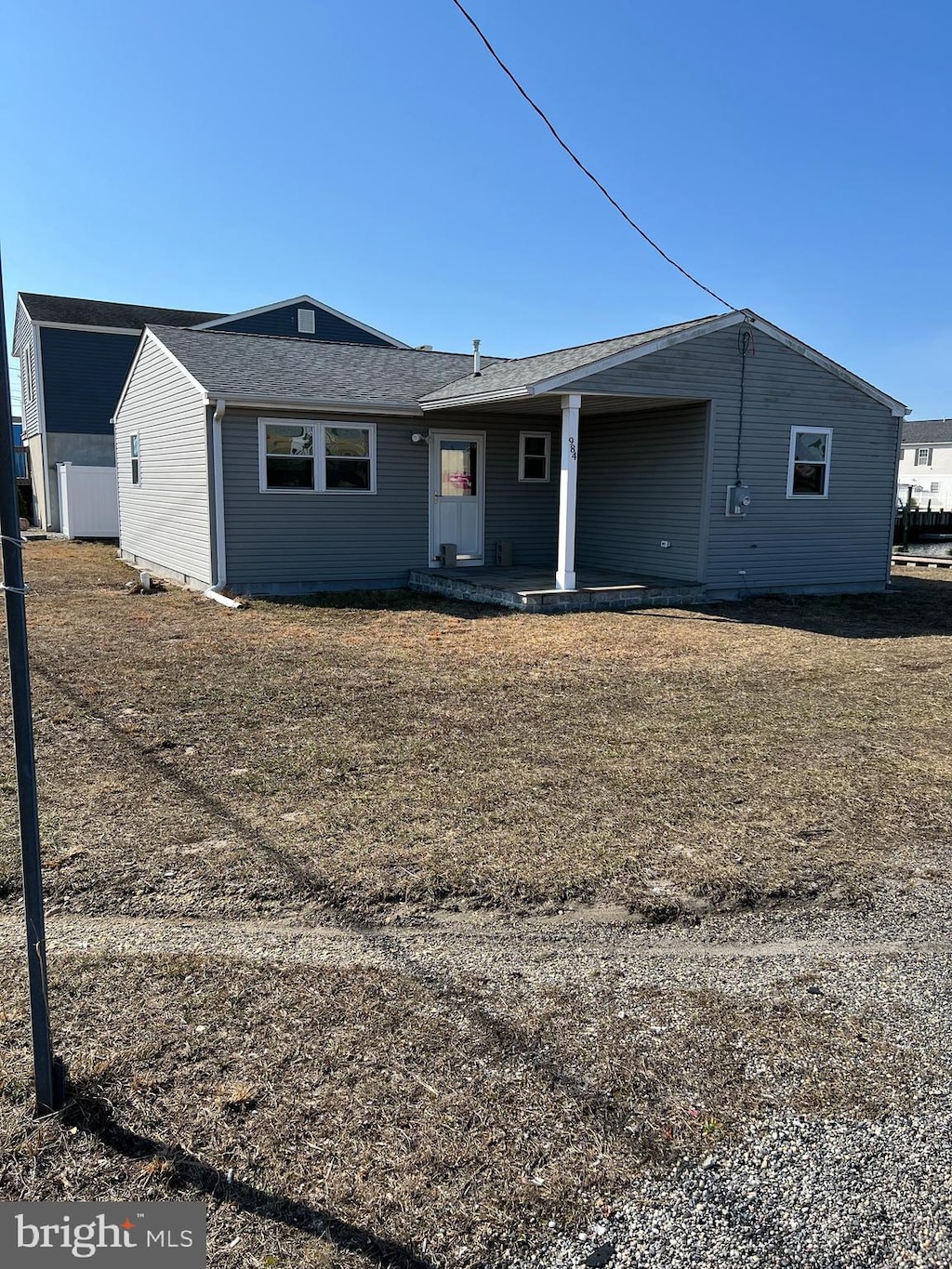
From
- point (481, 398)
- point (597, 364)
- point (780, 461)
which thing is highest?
point (597, 364)

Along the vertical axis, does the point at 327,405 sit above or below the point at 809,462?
above

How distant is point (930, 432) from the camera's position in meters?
45.6

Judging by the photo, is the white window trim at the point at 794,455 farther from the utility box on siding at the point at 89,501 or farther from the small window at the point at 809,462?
the utility box on siding at the point at 89,501

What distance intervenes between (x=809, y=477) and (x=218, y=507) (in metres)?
8.95

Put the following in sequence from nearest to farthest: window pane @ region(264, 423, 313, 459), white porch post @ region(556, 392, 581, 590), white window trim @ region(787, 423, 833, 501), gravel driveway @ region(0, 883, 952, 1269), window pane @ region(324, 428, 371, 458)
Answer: gravel driveway @ region(0, 883, 952, 1269) → white porch post @ region(556, 392, 581, 590) → window pane @ region(264, 423, 313, 459) → window pane @ region(324, 428, 371, 458) → white window trim @ region(787, 423, 833, 501)

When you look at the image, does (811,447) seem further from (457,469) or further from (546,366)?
(457,469)

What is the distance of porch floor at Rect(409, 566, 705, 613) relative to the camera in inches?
467

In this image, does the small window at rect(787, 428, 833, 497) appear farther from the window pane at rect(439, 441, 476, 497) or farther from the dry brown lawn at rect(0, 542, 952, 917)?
the window pane at rect(439, 441, 476, 497)

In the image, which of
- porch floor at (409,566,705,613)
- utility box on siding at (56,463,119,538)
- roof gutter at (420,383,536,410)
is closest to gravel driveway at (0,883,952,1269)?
porch floor at (409,566,705,613)

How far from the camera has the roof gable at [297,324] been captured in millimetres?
26031

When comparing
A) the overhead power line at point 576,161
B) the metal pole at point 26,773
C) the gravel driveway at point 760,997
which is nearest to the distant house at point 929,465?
the overhead power line at point 576,161

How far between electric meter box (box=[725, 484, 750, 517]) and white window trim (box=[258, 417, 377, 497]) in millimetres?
5284

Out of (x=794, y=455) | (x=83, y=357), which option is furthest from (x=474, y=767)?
(x=83, y=357)

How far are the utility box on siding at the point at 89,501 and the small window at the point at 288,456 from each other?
12.4 metres
